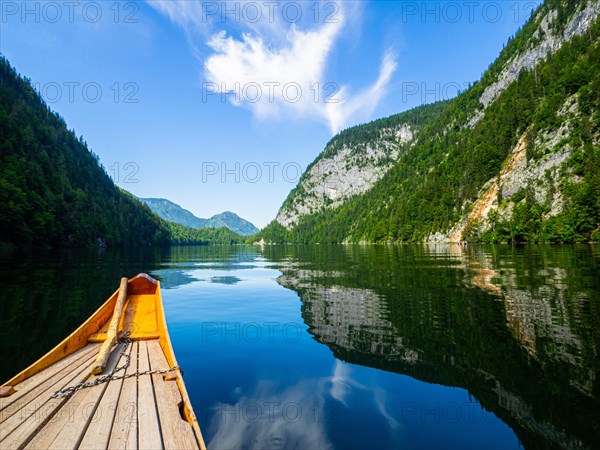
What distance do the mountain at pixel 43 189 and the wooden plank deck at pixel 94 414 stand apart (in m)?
80.8

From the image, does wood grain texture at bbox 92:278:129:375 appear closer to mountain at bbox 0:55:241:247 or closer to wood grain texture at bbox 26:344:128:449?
wood grain texture at bbox 26:344:128:449

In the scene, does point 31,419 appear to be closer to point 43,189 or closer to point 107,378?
point 107,378

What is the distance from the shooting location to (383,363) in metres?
8.67

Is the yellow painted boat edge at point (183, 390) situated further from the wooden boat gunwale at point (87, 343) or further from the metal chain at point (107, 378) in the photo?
the metal chain at point (107, 378)

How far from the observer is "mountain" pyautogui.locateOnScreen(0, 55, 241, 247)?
71562 mm

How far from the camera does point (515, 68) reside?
493 ft

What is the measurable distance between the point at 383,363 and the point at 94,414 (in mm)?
6710

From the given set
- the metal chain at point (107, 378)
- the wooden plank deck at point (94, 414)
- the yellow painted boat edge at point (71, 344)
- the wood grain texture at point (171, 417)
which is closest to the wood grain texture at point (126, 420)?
the wooden plank deck at point (94, 414)

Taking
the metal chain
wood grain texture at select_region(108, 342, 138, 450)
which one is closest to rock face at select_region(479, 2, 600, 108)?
the metal chain

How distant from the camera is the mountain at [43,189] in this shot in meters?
71.6

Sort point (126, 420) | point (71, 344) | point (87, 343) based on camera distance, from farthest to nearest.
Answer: point (87, 343) < point (71, 344) < point (126, 420)

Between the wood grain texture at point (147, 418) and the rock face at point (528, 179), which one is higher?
the rock face at point (528, 179)

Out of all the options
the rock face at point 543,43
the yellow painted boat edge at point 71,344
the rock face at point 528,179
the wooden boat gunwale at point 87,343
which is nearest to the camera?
the wooden boat gunwale at point 87,343

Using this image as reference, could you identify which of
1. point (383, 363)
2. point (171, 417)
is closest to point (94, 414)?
point (171, 417)
